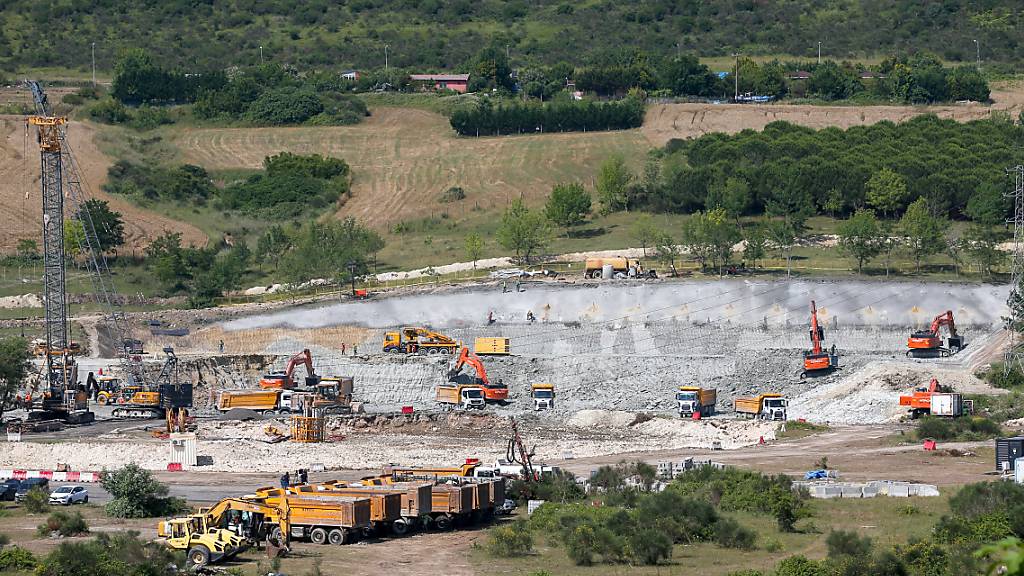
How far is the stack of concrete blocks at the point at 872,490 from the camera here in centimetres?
4769

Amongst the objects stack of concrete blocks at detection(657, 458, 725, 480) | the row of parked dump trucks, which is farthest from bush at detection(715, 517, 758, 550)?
stack of concrete blocks at detection(657, 458, 725, 480)

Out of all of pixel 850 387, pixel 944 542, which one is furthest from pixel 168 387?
pixel 944 542

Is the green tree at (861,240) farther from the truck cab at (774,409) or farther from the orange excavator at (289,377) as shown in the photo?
the orange excavator at (289,377)

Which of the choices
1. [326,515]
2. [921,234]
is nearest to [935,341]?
[921,234]

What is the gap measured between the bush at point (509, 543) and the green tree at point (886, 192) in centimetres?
8585

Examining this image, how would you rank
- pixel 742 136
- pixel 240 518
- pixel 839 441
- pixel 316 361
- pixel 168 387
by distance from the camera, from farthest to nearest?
pixel 742 136
pixel 316 361
pixel 168 387
pixel 839 441
pixel 240 518

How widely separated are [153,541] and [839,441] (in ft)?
106

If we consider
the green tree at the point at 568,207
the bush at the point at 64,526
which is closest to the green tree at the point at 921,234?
the green tree at the point at 568,207

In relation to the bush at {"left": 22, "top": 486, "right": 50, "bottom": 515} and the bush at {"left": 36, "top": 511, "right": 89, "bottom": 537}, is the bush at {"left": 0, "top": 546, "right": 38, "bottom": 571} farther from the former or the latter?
the bush at {"left": 22, "top": 486, "right": 50, "bottom": 515}

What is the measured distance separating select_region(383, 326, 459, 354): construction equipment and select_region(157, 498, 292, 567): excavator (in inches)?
1898

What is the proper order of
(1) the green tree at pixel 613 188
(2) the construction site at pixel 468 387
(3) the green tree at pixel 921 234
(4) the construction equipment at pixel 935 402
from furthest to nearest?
(1) the green tree at pixel 613 188 < (3) the green tree at pixel 921 234 < (4) the construction equipment at pixel 935 402 < (2) the construction site at pixel 468 387

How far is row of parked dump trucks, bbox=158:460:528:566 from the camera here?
39.4 metres

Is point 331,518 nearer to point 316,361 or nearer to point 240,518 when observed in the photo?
point 240,518

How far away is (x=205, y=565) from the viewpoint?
1495 inches
